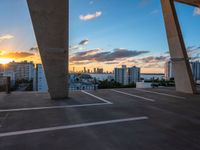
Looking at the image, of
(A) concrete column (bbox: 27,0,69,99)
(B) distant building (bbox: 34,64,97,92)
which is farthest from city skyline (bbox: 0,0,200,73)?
(A) concrete column (bbox: 27,0,69,99)

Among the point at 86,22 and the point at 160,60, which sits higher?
the point at 86,22

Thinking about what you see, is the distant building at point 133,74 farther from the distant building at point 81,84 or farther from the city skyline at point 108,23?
the distant building at point 81,84

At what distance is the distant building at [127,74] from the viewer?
19730 millimetres

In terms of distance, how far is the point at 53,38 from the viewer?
627 centimetres

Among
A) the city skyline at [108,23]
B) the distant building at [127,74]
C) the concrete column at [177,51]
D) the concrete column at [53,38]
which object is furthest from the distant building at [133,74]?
the concrete column at [53,38]

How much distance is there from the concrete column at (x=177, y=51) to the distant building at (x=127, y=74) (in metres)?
9.90

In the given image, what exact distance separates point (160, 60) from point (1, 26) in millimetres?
18589

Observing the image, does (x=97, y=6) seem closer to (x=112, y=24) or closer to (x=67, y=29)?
(x=112, y=24)

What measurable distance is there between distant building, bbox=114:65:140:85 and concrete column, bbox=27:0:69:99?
13107 mm

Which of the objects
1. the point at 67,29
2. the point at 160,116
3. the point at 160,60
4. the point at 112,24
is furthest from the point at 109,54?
the point at 160,116

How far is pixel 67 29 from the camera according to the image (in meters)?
6.38

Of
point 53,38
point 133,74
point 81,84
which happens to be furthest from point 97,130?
point 133,74

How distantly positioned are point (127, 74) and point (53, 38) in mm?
15088

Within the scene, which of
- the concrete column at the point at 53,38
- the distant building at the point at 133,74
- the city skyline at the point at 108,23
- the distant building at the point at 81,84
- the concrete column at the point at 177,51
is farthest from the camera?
the distant building at the point at 133,74
